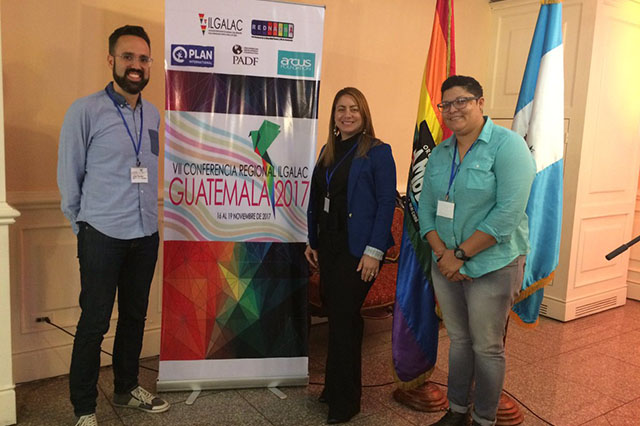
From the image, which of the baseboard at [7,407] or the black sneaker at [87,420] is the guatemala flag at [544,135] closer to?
the black sneaker at [87,420]

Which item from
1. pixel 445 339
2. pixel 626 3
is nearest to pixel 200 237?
pixel 445 339

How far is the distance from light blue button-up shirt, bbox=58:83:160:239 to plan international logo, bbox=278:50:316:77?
78 centimetres

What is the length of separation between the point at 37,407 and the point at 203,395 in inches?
30.3

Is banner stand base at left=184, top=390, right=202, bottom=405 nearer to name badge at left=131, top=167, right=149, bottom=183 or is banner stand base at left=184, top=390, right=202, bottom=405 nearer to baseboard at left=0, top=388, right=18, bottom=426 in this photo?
baseboard at left=0, top=388, right=18, bottom=426

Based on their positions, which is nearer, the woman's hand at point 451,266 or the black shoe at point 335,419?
the woman's hand at point 451,266

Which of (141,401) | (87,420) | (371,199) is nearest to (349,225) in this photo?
(371,199)

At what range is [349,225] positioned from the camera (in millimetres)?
2412

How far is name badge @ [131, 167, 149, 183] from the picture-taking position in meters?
2.28

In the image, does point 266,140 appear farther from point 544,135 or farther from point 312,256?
point 544,135

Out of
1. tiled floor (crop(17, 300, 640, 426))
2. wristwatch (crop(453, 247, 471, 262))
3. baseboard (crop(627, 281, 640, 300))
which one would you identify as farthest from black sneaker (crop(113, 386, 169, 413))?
baseboard (crop(627, 281, 640, 300))

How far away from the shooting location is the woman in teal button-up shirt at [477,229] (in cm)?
212

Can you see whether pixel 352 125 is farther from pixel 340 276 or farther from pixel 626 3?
pixel 626 3

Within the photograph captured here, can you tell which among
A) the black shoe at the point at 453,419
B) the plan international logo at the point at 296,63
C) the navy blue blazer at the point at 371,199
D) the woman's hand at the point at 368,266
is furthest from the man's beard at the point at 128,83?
the black shoe at the point at 453,419

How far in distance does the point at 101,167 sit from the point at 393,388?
6.17 ft
